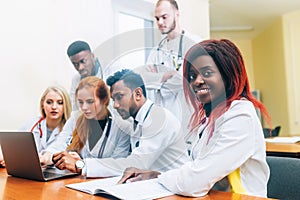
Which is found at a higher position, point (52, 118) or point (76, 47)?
point (76, 47)

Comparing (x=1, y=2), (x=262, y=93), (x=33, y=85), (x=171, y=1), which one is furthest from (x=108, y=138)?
(x=262, y=93)

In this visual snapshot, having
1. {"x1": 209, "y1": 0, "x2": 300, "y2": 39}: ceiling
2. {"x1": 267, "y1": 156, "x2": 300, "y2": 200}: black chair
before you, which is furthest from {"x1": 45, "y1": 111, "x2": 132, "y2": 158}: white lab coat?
{"x1": 209, "y1": 0, "x2": 300, "y2": 39}: ceiling

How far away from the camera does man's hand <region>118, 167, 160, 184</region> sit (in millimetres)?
864

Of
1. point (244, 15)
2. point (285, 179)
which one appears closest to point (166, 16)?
point (285, 179)

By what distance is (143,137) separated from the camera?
40.6 inches

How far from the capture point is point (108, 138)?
1194mm

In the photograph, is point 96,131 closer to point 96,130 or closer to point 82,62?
point 96,130

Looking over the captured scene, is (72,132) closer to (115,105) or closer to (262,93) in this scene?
(115,105)

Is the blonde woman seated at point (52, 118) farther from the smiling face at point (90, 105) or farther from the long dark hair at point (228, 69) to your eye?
the long dark hair at point (228, 69)

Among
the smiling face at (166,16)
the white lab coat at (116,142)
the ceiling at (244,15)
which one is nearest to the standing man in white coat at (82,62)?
the white lab coat at (116,142)

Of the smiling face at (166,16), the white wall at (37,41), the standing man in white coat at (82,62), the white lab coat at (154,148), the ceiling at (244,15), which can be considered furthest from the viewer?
the ceiling at (244,15)

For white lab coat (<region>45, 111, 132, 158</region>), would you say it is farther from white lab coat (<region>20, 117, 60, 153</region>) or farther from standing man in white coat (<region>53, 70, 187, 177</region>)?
white lab coat (<region>20, 117, 60, 153</region>)

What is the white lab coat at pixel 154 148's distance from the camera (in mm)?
984

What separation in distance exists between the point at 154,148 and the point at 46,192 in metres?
0.36
